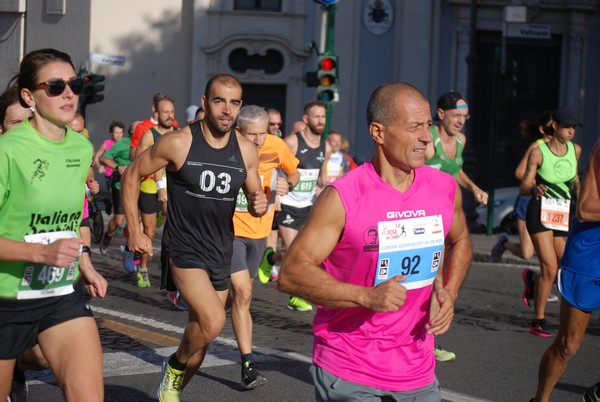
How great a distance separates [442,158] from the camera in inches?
398

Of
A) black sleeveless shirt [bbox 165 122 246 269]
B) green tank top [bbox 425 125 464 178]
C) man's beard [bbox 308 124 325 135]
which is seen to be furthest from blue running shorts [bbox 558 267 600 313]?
man's beard [bbox 308 124 325 135]

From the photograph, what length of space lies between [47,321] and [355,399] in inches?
53.8

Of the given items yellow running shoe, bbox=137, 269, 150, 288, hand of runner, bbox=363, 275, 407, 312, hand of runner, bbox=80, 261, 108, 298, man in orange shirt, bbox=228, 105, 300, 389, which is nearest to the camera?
hand of runner, bbox=363, 275, 407, 312

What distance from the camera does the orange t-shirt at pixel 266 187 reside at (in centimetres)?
877

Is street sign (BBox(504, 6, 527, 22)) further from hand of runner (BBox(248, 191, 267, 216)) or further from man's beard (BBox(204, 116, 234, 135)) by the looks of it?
man's beard (BBox(204, 116, 234, 135))

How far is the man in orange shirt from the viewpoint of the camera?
25.2 ft

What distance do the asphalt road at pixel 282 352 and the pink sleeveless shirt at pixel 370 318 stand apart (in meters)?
2.75

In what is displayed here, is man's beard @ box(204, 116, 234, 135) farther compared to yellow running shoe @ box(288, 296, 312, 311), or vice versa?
yellow running shoe @ box(288, 296, 312, 311)

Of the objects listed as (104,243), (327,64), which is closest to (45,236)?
(104,243)

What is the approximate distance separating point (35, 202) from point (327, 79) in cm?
1521

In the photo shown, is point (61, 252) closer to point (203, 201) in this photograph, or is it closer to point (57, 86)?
point (57, 86)

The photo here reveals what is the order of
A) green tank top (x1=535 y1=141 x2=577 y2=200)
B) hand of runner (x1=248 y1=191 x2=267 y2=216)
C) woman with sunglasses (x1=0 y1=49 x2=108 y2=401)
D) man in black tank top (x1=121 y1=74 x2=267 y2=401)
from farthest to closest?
green tank top (x1=535 y1=141 x2=577 y2=200) < hand of runner (x1=248 y1=191 x2=267 y2=216) < man in black tank top (x1=121 y1=74 x2=267 y2=401) < woman with sunglasses (x1=0 y1=49 x2=108 y2=401)

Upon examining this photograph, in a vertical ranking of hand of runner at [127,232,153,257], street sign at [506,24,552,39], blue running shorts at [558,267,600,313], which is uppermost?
street sign at [506,24,552,39]

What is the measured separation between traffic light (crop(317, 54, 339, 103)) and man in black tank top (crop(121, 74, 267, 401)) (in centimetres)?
1258
